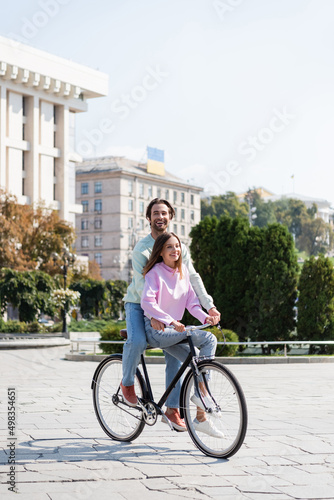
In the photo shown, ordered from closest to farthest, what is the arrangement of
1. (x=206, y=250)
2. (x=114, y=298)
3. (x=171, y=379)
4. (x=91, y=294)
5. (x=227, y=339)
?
(x=171, y=379), (x=227, y=339), (x=206, y=250), (x=91, y=294), (x=114, y=298)

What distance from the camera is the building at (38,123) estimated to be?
64.9m

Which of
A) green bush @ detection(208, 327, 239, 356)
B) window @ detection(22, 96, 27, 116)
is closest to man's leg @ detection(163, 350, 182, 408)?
green bush @ detection(208, 327, 239, 356)

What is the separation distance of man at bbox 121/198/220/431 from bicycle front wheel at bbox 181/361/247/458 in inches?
11.0

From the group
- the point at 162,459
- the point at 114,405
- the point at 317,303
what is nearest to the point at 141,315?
the point at 114,405

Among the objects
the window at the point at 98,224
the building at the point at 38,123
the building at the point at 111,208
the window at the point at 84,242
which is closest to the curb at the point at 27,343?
the building at the point at 38,123

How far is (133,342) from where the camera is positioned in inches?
257

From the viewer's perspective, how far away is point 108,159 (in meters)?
109

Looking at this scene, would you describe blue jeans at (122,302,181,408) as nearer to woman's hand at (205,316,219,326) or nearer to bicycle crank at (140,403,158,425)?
bicycle crank at (140,403,158,425)

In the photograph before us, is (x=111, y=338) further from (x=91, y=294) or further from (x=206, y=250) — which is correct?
(x=91, y=294)

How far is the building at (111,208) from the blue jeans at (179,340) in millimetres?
91830

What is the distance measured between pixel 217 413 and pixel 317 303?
17.4 meters

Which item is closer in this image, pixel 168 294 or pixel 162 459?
pixel 162 459

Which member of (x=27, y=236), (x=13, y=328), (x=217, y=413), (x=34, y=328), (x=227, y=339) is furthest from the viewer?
(x=27, y=236)

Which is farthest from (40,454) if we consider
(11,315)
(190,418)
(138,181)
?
(138,181)
